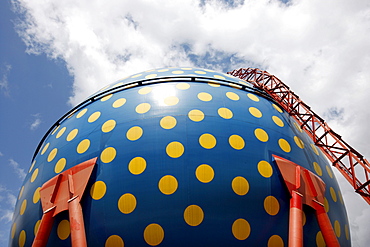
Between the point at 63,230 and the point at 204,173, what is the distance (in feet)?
11.3

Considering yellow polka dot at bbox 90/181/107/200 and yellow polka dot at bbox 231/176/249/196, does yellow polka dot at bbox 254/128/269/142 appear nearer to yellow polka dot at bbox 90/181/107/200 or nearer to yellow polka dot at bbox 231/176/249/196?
yellow polka dot at bbox 231/176/249/196

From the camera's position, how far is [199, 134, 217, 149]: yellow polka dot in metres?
7.78

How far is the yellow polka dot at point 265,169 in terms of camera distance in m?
7.71

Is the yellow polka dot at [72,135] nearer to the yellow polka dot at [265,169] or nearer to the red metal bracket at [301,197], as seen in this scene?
the yellow polka dot at [265,169]

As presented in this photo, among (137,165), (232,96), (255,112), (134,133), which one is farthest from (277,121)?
(137,165)

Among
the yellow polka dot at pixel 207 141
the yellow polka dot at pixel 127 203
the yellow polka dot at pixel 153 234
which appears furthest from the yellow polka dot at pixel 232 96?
the yellow polka dot at pixel 153 234

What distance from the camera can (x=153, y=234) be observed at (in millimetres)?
6934

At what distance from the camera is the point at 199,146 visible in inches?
305

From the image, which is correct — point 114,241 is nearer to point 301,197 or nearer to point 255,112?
point 301,197

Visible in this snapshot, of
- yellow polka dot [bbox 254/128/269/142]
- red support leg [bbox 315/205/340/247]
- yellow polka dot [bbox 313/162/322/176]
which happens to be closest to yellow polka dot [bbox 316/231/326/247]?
red support leg [bbox 315/205/340/247]

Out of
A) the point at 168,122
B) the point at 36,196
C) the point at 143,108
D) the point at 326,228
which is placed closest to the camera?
the point at 326,228

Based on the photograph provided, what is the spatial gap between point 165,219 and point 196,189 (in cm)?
92

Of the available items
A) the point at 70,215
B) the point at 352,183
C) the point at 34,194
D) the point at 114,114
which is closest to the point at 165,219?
the point at 70,215

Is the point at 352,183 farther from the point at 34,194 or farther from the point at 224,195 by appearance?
the point at 34,194
